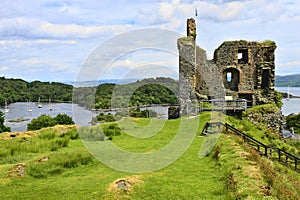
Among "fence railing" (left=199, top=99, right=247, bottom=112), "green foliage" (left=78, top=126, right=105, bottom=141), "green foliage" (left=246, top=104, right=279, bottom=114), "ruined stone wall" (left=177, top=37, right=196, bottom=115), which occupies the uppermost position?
"ruined stone wall" (left=177, top=37, right=196, bottom=115)

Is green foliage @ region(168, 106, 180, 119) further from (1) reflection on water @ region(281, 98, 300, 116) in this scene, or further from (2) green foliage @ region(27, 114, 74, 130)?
(1) reflection on water @ region(281, 98, 300, 116)

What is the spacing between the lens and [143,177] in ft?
35.1

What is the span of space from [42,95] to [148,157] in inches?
7329

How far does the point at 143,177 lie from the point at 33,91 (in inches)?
7613

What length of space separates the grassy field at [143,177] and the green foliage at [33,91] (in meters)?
157

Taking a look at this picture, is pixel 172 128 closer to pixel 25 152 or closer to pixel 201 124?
pixel 201 124

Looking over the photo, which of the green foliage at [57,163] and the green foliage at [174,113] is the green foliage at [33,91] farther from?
the green foliage at [57,163]

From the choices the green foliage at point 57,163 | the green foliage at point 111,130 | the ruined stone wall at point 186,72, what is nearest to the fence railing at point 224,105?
the ruined stone wall at point 186,72

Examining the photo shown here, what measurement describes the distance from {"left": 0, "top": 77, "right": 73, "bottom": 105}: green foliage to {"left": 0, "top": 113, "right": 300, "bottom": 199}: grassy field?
15663cm

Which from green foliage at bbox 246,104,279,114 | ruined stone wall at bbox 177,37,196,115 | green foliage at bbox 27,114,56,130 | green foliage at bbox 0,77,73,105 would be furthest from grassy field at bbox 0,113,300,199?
green foliage at bbox 0,77,73,105

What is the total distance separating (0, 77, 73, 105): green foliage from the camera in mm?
173538

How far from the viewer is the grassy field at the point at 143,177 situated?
935 centimetres

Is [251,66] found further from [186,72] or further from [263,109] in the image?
[186,72]

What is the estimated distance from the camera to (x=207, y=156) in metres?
14.4
